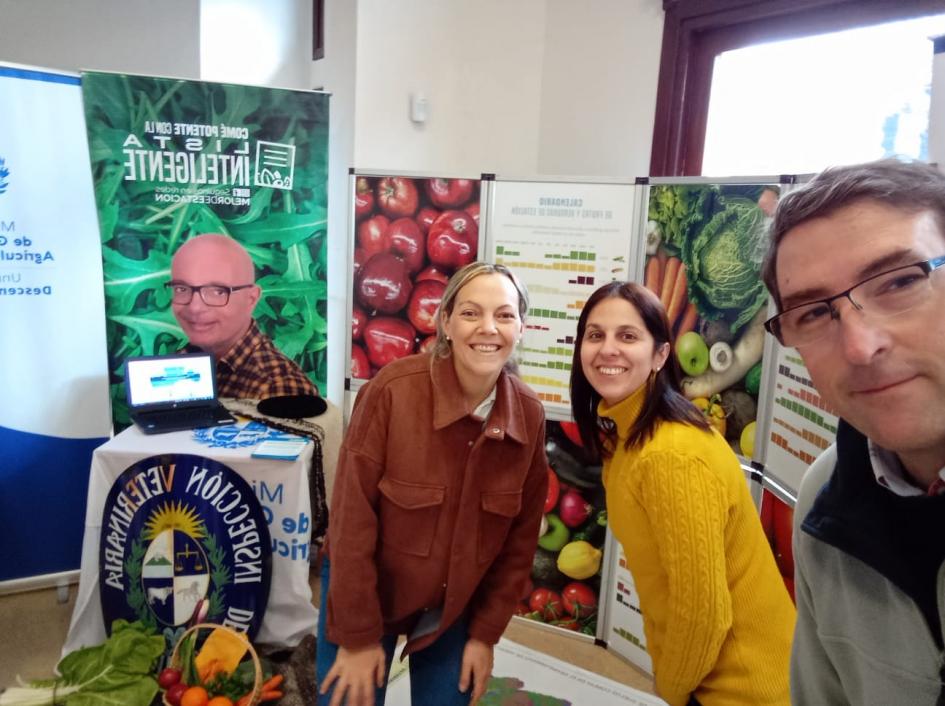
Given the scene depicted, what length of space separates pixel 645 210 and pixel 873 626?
1.69 metres

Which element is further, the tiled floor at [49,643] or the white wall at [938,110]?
the tiled floor at [49,643]

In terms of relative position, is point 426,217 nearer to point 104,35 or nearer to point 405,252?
point 405,252

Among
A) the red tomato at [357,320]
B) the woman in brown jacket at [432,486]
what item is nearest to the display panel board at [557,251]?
the red tomato at [357,320]

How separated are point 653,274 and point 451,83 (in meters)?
1.67

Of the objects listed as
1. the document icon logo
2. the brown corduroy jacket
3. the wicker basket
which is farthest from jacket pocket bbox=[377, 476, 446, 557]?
the document icon logo

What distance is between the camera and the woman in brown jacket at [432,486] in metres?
1.41

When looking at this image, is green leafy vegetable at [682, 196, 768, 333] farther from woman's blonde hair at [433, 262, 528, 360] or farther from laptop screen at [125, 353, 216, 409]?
laptop screen at [125, 353, 216, 409]

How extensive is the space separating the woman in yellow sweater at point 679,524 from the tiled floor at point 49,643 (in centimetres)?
120

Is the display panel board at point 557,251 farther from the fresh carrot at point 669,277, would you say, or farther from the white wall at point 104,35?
the white wall at point 104,35

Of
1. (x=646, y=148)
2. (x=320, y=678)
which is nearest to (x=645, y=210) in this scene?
(x=646, y=148)

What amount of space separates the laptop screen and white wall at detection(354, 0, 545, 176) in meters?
1.16

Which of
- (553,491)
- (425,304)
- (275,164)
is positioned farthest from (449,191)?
(553,491)

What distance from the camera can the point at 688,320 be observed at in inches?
86.4

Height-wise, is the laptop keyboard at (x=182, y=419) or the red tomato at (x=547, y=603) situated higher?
the laptop keyboard at (x=182, y=419)
